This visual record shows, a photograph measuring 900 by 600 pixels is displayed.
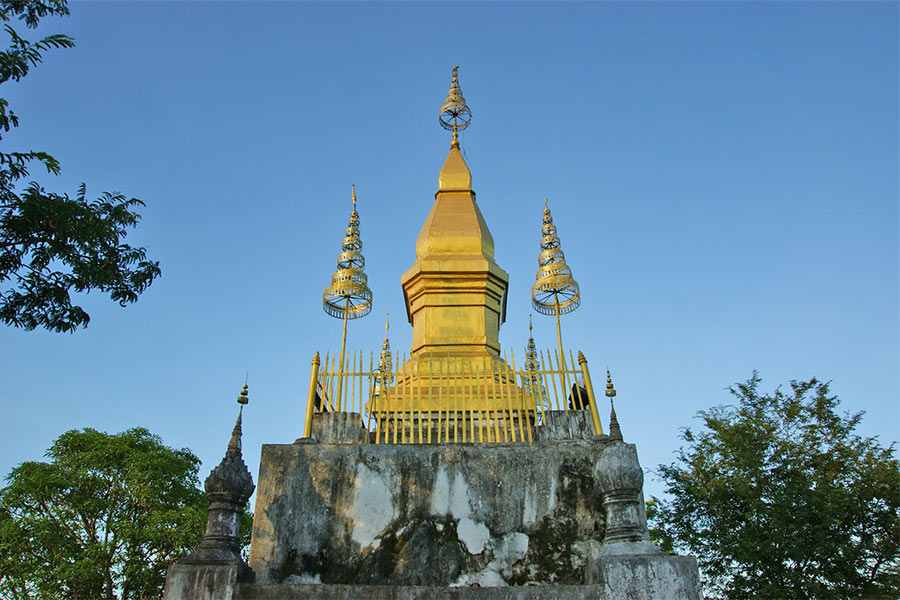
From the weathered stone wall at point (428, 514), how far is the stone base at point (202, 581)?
23.4 inches

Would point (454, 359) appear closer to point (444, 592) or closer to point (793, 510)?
point (444, 592)

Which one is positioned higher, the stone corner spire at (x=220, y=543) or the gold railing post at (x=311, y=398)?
the gold railing post at (x=311, y=398)

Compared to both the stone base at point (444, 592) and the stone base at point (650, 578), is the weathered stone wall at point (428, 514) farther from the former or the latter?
the stone base at point (650, 578)

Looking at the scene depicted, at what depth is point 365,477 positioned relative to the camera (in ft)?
24.4

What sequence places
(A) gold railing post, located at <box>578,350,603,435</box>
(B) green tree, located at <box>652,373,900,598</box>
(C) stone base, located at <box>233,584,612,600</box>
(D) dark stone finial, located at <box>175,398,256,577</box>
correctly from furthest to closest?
(B) green tree, located at <box>652,373,900,598</box>
(A) gold railing post, located at <box>578,350,603,435</box>
(D) dark stone finial, located at <box>175,398,256,577</box>
(C) stone base, located at <box>233,584,612,600</box>

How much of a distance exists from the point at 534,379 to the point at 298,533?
3.25 metres

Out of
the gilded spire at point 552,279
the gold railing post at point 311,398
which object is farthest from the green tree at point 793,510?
the gold railing post at point 311,398

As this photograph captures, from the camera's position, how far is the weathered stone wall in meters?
6.98

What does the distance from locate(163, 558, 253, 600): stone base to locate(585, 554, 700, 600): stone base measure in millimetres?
3531

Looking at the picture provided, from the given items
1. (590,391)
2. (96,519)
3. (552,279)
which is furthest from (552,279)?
(96,519)

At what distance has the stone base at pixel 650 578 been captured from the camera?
240 inches

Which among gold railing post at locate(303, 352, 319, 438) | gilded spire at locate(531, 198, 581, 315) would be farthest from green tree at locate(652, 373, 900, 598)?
gold railing post at locate(303, 352, 319, 438)

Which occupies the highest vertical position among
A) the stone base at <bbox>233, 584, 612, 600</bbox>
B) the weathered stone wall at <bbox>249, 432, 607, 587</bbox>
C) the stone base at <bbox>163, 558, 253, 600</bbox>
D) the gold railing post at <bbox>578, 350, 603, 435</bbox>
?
the gold railing post at <bbox>578, 350, 603, 435</bbox>

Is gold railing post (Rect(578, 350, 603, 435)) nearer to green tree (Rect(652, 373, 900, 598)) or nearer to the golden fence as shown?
the golden fence
